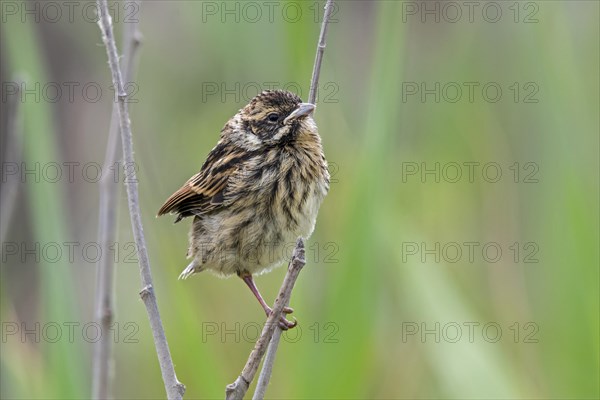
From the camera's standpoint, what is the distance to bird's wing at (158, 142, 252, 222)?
3.22m

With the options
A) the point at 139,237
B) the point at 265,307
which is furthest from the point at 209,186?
the point at 139,237

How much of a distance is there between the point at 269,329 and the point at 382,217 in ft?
2.10

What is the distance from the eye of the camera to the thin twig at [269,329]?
7.66 ft

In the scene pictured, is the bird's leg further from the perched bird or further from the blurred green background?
the blurred green background

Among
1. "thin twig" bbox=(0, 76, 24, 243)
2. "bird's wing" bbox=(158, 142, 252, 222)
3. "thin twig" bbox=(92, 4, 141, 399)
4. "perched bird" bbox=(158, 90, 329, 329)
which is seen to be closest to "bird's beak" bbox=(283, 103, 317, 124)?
"perched bird" bbox=(158, 90, 329, 329)

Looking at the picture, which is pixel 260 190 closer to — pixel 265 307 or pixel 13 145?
pixel 265 307

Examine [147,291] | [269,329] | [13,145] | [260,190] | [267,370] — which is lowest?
[267,370]

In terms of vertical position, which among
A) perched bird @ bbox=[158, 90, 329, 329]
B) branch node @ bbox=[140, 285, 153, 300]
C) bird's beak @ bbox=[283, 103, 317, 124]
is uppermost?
bird's beak @ bbox=[283, 103, 317, 124]

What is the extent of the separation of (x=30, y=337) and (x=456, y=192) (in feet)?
7.33

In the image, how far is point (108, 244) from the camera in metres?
2.44

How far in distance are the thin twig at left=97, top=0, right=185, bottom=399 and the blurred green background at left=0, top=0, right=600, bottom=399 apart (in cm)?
19

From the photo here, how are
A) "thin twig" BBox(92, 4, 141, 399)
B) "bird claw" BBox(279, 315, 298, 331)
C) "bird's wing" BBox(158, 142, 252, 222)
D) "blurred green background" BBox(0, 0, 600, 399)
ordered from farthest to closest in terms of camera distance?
"bird's wing" BBox(158, 142, 252, 222)
"bird claw" BBox(279, 315, 298, 331)
"blurred green background" BBox(0, 0, 600, 399)
"thin twig" BBox(92, 4, 141, 399)

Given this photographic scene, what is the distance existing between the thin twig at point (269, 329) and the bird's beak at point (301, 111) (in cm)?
60

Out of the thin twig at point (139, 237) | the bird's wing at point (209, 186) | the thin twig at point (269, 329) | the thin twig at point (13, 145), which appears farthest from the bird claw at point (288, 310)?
the thin twig at point (13, 145)
